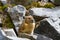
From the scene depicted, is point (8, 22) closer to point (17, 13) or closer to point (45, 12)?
point (17, 13)

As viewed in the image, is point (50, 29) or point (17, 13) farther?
point (17, 13)

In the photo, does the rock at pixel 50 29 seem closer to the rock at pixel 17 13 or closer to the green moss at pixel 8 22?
the green moss at pixel 8 22

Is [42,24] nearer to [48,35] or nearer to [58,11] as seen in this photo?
[48,35]

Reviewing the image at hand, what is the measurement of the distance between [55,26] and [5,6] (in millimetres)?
2537

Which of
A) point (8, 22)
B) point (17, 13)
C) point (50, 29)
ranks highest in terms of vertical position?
point (50, 29)

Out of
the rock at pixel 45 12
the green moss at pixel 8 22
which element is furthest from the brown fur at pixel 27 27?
the rock at pixel 45 12

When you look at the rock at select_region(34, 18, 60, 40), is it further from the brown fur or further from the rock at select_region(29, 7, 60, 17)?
the rock at select_region(29, 7, 60, 17)

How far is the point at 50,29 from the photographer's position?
529 centimetres

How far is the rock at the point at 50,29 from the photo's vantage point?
205 inches

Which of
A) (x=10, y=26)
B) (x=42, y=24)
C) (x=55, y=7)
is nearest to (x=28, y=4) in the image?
(x=55, y=7)

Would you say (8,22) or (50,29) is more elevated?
(50,29)

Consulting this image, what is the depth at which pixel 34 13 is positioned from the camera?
24.1 ft

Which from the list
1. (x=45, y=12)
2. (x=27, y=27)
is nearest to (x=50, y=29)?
(x=27, y=27)

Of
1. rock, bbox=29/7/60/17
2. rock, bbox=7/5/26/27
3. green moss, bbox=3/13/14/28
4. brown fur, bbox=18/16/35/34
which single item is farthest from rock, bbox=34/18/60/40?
rock, bbox=29/7/60/17
